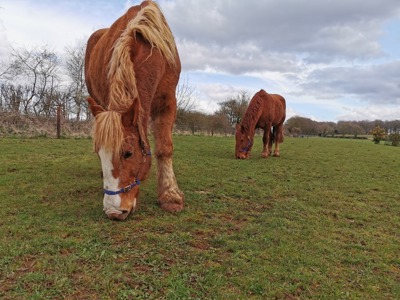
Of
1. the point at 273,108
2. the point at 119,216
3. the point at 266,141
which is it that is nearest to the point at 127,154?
the point at 119,216

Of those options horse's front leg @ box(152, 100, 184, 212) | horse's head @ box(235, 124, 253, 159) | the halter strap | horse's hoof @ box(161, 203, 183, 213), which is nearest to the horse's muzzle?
the halter strap

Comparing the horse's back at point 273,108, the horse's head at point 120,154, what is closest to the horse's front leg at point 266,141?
the horse's back at point 273,108

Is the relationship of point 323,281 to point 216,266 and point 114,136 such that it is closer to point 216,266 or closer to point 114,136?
point 216,266

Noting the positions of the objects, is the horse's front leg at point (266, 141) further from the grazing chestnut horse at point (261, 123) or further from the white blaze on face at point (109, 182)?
the white blaze on face at point (109, 182)

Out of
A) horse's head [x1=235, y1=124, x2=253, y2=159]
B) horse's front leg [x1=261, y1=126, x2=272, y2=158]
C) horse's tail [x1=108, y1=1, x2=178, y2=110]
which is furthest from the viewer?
horse's front leg [x1=261, y1=126, x2=272, y2=158]

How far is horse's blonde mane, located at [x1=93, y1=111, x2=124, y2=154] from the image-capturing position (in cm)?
302

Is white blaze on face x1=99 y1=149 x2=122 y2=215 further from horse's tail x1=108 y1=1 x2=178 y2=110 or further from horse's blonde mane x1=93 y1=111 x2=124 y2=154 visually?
horse's tail x1=108 y1=1 x2=178 y2=110

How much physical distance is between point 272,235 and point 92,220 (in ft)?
6.66

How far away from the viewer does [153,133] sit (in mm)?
4449

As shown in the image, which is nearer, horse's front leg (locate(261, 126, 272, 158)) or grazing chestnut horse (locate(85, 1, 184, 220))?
grazing chestnut horse (locate(85, 1, 184, 220))

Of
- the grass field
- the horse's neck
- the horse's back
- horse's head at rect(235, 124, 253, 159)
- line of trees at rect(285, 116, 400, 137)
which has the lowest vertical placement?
the grass field

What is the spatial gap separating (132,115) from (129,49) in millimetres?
899

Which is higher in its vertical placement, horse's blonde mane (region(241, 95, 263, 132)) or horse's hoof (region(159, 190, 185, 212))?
horse's blonde mane (region(241, 95, 263, 132))

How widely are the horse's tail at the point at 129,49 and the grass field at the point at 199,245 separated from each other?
1.42m
